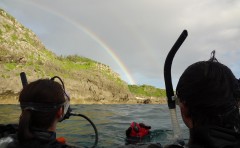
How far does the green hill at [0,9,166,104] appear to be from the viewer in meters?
30.5

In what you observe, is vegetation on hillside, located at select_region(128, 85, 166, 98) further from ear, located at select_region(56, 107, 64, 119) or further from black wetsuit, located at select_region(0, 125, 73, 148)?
black wetsuit, located at select_region(0, 125, 73, 148)

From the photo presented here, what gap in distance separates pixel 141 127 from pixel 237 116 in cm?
589

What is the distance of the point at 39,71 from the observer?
34.3 m

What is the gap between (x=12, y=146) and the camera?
8.21 ft

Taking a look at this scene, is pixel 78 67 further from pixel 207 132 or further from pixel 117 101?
pixel 207 132

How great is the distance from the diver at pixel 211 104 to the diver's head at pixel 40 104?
1265 mm

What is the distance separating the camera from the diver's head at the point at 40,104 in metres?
2.60

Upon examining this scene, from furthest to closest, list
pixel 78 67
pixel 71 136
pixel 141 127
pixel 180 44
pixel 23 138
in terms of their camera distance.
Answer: pixel 78 67 < pixel 71 136 < pixel 141 127 < pixel 23 138 < pixel 180 44

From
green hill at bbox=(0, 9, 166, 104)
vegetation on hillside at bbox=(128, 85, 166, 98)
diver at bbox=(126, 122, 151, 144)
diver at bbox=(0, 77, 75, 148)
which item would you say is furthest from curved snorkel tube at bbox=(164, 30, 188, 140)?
vegetation on hillside at bbox=(128, 85, 166, 98)

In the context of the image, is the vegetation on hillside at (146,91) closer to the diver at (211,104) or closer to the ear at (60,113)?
the ear at (60,113)

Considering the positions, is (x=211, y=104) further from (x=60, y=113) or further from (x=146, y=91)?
(x=146, y=91)

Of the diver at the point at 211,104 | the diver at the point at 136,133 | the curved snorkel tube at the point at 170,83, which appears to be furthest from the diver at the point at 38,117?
the diver at the point at 136,133

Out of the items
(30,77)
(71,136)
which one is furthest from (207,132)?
(30,77)

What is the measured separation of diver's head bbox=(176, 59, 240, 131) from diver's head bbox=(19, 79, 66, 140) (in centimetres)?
131
